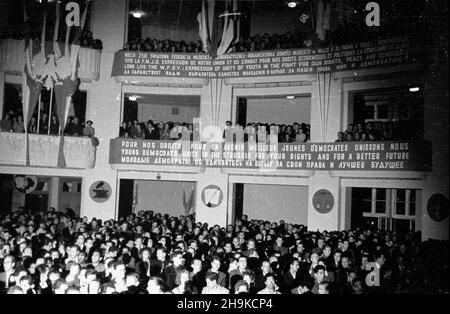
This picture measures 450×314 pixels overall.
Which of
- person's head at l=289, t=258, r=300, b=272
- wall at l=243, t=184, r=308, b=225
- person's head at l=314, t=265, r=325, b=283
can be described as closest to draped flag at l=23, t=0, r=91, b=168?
wall at l=243, t=184, r=308, b=225

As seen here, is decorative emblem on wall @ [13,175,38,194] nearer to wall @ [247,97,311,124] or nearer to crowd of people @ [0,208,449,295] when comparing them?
crowd of people @ [0,208,449,295]

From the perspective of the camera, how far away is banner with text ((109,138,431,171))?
1462 centimetres

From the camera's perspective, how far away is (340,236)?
12898mm

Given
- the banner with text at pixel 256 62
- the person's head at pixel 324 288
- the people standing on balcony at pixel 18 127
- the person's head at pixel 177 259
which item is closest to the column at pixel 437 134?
the banner with text at pixel 256 62

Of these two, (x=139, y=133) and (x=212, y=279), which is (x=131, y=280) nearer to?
(x=212, y=279)

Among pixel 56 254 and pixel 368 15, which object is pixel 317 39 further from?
pixel 56 254

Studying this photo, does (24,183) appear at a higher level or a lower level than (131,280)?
higher

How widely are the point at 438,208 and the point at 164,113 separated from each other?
13.4 meters

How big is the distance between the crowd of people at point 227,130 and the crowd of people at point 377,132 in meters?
1.69

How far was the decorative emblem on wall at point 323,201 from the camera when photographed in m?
17.0

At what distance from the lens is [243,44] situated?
18.7 m

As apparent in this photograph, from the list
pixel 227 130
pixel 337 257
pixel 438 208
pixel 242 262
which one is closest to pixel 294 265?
pixel 242 262

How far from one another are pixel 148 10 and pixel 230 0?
410cm

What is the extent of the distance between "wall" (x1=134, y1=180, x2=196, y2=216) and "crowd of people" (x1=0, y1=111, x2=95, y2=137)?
450 cm
